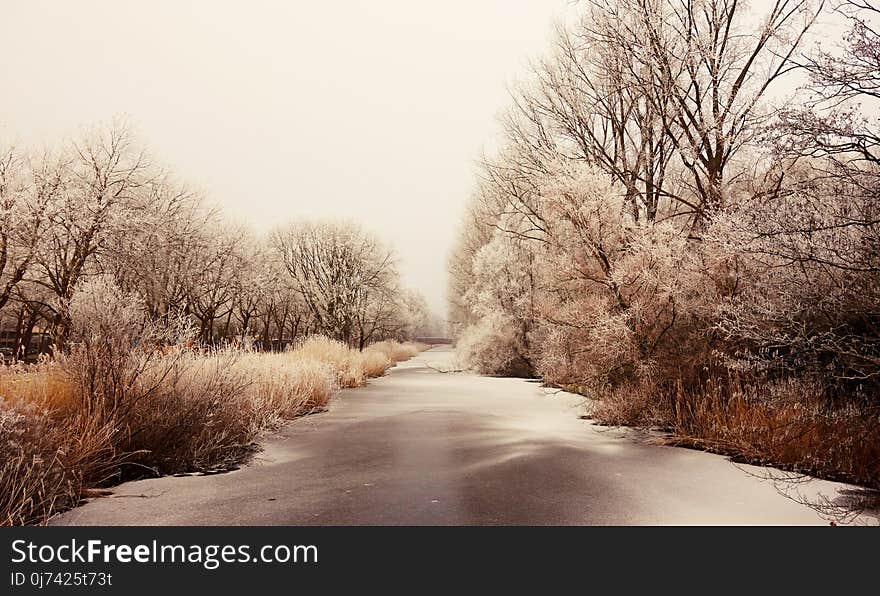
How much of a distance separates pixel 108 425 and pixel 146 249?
19077mm

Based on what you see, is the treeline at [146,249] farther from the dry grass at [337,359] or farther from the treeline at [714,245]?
the treeline at [714,245]

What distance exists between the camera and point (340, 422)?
9.68 m

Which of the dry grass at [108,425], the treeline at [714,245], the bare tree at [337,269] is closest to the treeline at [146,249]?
the bare tree at [337,269]

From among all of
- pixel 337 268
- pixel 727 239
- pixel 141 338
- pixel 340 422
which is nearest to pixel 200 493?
pixel 141 338

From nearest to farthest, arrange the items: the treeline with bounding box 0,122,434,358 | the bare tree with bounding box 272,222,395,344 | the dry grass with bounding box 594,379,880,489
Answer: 1. the dry grass with bounding box 594,379,880,489
2. the treeline with bounding box 0,122,434,358
3. the bare tree with bounding box 272,222,395,344

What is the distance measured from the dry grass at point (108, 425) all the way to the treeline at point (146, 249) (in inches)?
47.2

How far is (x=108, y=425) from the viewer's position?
5035 millimetres

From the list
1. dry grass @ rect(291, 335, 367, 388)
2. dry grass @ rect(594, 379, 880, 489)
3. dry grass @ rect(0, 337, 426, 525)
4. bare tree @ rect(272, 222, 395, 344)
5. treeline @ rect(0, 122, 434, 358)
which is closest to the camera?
dry grass @ rect(0, 337, 426, 525)

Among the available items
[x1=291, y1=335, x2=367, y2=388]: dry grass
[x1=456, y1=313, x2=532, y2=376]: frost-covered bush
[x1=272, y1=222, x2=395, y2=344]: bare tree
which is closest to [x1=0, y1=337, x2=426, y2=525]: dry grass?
[x1=291, y1=335, x2=367, y2=388]: dry grass

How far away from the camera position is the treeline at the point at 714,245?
4.90m

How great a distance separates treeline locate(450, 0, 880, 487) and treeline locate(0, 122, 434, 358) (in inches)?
279

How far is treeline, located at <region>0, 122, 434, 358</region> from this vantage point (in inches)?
720

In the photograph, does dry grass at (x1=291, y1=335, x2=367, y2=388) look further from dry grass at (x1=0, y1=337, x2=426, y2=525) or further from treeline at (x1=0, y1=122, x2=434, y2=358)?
dry grass at (x1=0, y1=337, x2=426, y2=525)

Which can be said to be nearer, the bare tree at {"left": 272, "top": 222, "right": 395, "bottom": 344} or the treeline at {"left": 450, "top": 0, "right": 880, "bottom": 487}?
the treeline at {"left": 450, "top": 0, "right": 880, "bottom": 487}
